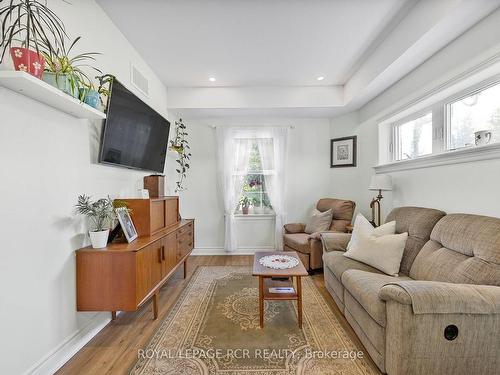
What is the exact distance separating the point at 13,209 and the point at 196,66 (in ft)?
8.02

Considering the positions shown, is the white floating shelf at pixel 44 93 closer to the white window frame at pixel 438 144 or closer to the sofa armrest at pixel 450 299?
the sofa armrest at pixel 450 299

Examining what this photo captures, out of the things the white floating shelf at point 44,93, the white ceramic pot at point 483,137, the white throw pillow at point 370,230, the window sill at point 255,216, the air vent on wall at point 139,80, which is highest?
the air vent on wall at point 139,80

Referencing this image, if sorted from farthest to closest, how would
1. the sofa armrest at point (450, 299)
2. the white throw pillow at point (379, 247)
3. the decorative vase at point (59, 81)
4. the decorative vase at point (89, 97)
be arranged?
the white throw pillow at point (379, 247) < the decorative vase at point (89, 97) < the decorative vase at point (59, 81) < the sofa armrest at point (450, 299)

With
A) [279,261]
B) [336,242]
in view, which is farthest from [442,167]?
[279,261]

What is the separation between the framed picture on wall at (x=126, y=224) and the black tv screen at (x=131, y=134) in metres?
0.45

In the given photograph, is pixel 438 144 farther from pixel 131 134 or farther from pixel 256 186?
pixel 131 134

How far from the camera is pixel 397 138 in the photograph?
3.14 metres

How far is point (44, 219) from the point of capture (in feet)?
4.85

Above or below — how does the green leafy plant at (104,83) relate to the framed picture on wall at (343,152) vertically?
above

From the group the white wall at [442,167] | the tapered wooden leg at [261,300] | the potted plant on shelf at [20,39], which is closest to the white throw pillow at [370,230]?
the white wall at [442,167]

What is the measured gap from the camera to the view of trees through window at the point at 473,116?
1.86m

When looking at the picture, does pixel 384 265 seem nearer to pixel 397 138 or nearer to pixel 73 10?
pixel 397 138

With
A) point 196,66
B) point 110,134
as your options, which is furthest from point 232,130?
point 110,134

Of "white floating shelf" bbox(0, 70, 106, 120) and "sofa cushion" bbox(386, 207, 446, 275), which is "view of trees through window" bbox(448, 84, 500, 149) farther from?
"white floating shelf" bbox(0, 70, 106, 120)
